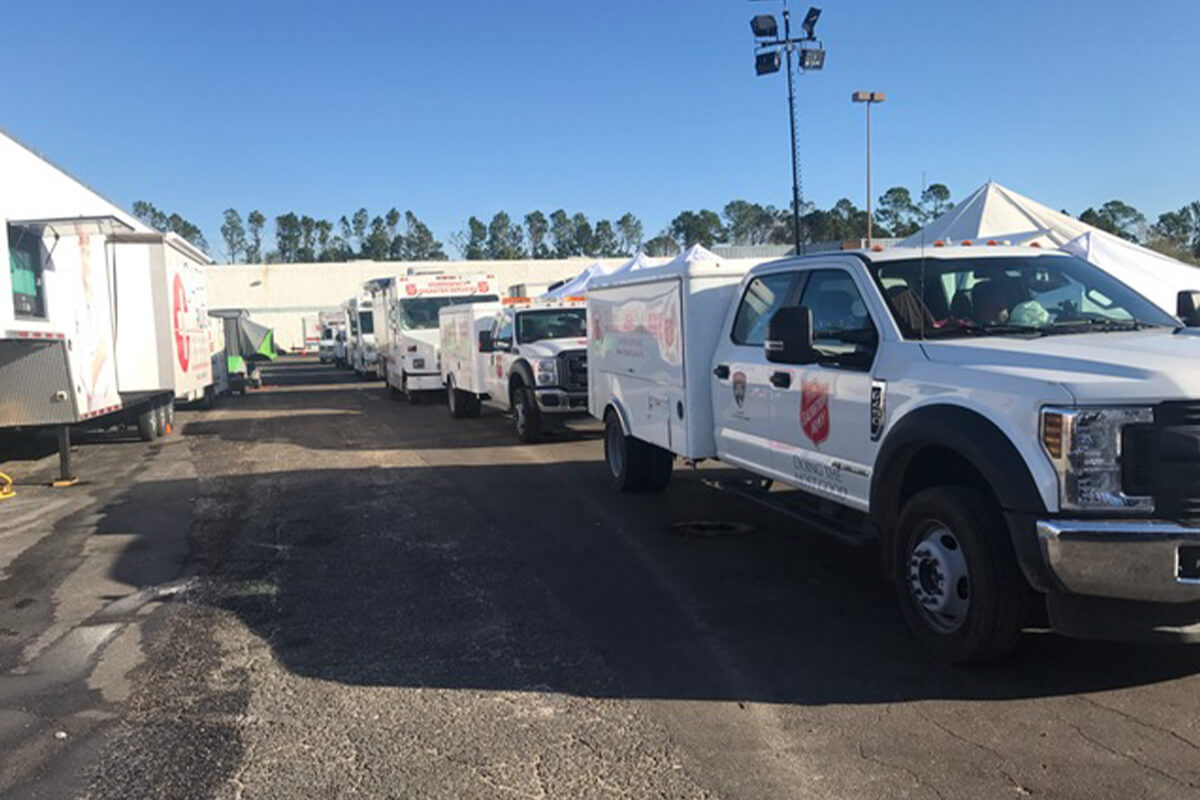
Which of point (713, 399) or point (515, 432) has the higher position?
point (713, 399)

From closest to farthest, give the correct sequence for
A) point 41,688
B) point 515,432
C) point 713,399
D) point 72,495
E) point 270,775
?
point 270,775 → point 41,688 → point 713,399 → point 72,495 → point 515,432

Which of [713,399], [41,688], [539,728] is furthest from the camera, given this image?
[713,399]

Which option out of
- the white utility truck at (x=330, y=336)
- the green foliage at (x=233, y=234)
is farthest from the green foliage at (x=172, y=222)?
the white utility truck at (x=330, y=336)

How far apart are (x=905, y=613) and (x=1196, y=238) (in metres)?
68.3

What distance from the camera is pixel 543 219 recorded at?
12744cm

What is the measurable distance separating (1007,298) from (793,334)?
1212mm

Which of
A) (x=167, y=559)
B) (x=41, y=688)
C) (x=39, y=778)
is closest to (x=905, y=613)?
(x=39, y=778)

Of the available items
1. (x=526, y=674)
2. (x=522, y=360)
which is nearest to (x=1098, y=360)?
(x=526, y=674)

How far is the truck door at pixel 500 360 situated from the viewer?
14.6 m

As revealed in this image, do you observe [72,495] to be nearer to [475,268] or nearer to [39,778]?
[39,778]

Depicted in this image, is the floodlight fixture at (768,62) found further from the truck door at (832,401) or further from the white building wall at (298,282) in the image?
the white building wall at (298,282)

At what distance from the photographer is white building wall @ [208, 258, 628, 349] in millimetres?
66875

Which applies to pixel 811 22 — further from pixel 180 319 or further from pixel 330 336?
pixel 330 336

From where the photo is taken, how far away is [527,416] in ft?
44.0
